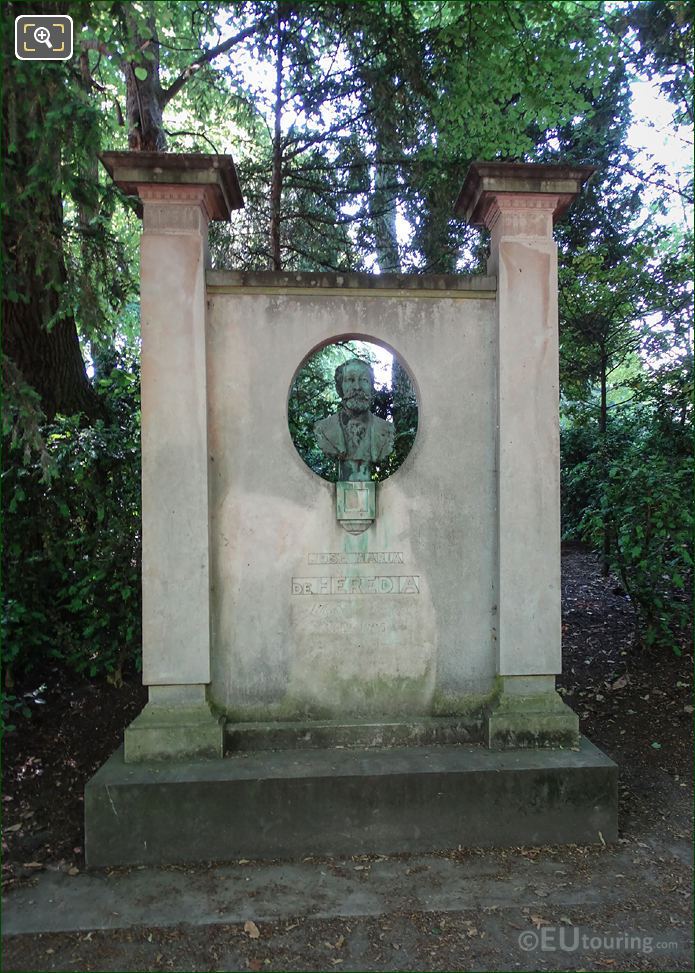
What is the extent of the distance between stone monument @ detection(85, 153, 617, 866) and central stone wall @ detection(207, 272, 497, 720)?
0.01 meters

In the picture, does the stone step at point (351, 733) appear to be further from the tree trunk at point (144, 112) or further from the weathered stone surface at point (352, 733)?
the tree trunk at point (144, 112)

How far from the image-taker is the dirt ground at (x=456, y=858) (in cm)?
300

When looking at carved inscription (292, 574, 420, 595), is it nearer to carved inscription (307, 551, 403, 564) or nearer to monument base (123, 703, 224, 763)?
carved inscription (307, 551, 403, 564)

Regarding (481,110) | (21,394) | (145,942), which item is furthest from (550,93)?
(145,942)

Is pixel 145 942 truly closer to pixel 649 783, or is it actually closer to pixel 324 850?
pixel 324 850

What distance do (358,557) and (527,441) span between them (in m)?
1.31

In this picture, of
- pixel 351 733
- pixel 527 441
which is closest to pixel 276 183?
pixel 527 441

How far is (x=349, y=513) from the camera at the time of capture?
13.7ft

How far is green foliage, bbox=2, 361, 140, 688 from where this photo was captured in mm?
5105

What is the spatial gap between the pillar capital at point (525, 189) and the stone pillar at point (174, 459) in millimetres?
1604

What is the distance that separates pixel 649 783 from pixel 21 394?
4.81 m

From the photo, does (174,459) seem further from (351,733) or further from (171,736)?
(351,733)

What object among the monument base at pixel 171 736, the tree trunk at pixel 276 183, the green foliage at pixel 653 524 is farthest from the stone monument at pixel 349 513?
the tree trunk at pixel 276 183

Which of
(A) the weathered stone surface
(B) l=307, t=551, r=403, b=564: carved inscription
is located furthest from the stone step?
(B) l=307, t=551, r=403, b=564: carved inscription
